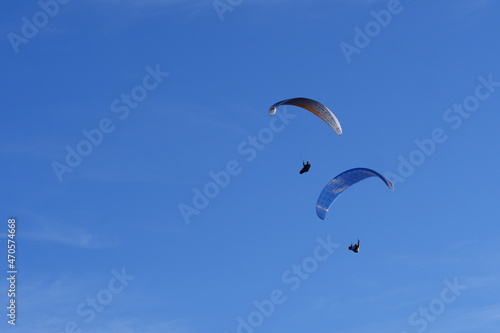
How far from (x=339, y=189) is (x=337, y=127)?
194 inches

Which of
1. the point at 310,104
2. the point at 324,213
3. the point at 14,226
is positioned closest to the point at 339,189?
the point at 324,213

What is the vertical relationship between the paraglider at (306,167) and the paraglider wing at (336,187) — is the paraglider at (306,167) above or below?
above

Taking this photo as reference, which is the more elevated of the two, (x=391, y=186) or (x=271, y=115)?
(x=271, y=115)

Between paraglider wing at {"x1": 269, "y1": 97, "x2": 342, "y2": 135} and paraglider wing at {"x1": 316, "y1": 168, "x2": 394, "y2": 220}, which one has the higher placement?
paraglider wing at {"x1": 269, "y1": 97, "x2": 342, "y2": 135}

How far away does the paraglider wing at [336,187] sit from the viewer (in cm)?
6825

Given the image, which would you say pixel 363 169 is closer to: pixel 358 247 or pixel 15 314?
pixel 358 247

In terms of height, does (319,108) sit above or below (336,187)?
above

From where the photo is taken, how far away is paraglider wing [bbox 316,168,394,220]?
68250mm

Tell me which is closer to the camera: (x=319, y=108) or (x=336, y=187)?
(x=319, y=108)

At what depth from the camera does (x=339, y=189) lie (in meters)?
70.2

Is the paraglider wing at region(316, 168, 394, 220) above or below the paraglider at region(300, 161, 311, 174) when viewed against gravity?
below

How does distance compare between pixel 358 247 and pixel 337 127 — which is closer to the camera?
pixel 337 127

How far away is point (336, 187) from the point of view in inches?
2758

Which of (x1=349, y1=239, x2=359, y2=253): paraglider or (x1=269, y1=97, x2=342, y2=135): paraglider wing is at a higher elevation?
(x1=269, y1=97, x2=342, y2=135): paraglider wing
